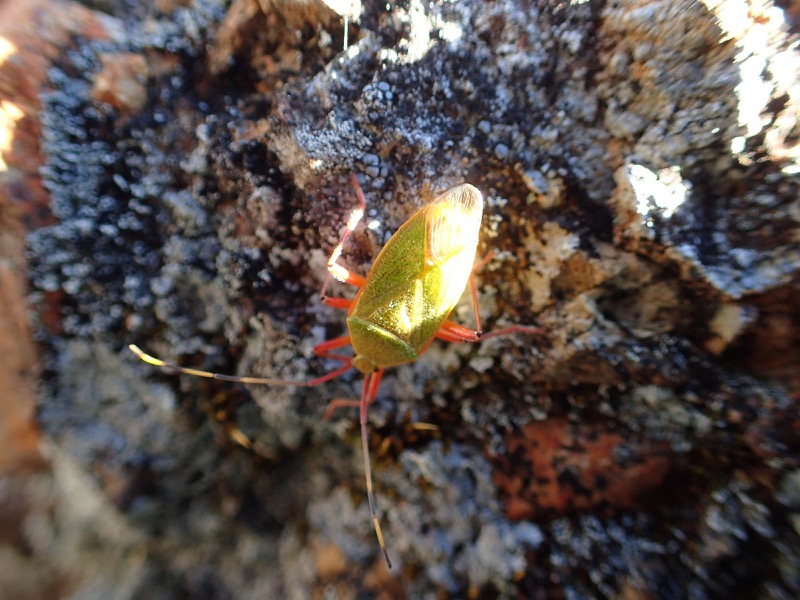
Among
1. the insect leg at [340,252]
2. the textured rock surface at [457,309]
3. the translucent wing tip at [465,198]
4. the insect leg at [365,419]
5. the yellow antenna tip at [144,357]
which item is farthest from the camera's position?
the yellow antenna tip at [144,357]

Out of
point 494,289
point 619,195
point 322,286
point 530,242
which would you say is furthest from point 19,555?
point 619,195

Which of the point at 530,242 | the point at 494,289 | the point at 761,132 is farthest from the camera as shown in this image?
the point at 494,289

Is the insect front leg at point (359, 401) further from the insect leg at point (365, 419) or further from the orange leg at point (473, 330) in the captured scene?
the orange leg at point (473, 330)

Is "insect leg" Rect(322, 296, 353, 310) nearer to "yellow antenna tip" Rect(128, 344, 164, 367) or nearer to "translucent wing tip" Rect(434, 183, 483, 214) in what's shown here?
"translucent wing tip" Rect(434, 183, 483, 214)

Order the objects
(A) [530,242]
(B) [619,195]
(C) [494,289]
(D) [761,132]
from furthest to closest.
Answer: (C) [494,289] < (A) [530,242] < (B) [619,195] < (D) [761,132]

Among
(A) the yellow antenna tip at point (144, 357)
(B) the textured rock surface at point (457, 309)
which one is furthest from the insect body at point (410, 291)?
(A) the yellow antenna tip at point (144, 357)

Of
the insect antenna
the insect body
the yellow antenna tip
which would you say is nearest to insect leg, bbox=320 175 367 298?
the insect body

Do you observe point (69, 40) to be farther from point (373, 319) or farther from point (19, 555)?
point (19, 555)
